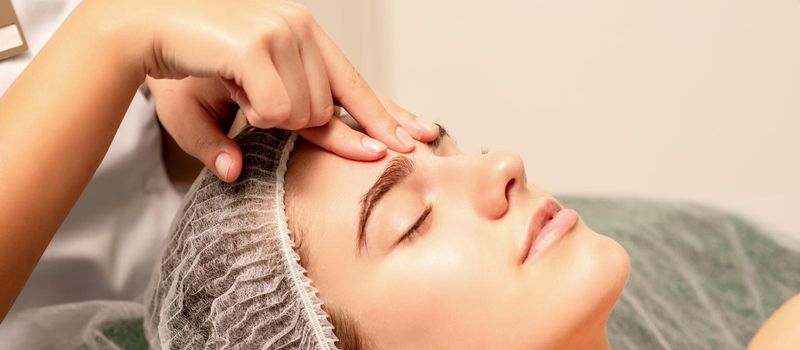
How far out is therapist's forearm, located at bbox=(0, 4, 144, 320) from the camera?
96 cm

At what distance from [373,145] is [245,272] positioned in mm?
240

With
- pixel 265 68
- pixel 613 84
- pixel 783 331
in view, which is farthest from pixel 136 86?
pixel 613 84

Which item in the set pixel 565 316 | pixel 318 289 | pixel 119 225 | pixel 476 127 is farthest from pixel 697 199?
pixel 119 225

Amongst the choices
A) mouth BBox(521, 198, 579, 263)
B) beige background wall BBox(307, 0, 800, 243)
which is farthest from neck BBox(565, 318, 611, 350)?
beige background wall BBox(307, 0, 800, 243)

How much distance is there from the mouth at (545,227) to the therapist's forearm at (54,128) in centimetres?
56

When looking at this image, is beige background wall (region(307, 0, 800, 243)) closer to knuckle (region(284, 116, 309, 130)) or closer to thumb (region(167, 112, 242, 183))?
thumb (region(167, 112, 242, 183))

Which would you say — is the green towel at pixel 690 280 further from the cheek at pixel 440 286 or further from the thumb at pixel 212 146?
the cheek at pixel 440 286

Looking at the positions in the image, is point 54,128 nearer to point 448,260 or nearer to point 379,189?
point 379,189

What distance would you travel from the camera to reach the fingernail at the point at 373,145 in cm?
100

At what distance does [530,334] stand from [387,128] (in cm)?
33

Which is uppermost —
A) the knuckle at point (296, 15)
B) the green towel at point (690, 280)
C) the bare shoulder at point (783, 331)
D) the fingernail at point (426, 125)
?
the knuckle at point (296, 15)

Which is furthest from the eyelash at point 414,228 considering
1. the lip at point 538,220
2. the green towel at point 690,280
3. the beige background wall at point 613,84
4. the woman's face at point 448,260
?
the beige background wall at point 613,84

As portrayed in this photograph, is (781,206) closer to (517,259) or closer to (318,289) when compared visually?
(517,259)

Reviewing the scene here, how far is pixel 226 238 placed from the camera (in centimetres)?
103
